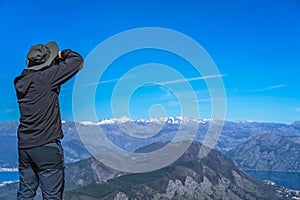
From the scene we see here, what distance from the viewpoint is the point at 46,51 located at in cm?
426

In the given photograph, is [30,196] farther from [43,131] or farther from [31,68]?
[31,68]

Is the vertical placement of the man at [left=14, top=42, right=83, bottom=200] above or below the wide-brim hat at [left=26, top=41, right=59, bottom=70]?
below

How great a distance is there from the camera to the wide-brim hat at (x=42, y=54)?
4.25 meters

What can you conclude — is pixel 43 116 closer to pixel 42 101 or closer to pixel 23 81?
pixel 42 101

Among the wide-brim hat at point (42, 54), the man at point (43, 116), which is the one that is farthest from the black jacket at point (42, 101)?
the wide-brim hat at point (42, 54)

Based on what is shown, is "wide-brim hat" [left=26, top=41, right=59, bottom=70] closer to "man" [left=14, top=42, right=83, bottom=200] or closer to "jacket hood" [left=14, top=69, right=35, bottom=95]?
"man" [left=14, top=42, right=83, bottom=200]

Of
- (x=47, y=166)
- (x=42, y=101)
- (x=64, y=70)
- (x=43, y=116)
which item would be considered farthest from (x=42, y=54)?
(x=47, y=166)

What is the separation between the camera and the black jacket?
4117mm

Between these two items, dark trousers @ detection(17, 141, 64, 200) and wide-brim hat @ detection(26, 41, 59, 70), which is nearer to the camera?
dark trousers @ detection(17, 141, 64, 200)

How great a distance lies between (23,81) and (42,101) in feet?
1.16

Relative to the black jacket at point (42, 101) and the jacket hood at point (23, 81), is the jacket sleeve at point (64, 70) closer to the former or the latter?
the black jacket at point (42, 101)

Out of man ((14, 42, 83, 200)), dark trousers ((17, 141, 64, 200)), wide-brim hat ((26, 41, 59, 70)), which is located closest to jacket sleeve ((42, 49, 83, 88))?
man ((14, 42, 83, 200))

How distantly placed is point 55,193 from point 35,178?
36 centimetres

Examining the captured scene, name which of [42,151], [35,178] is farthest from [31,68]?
[35,178]
